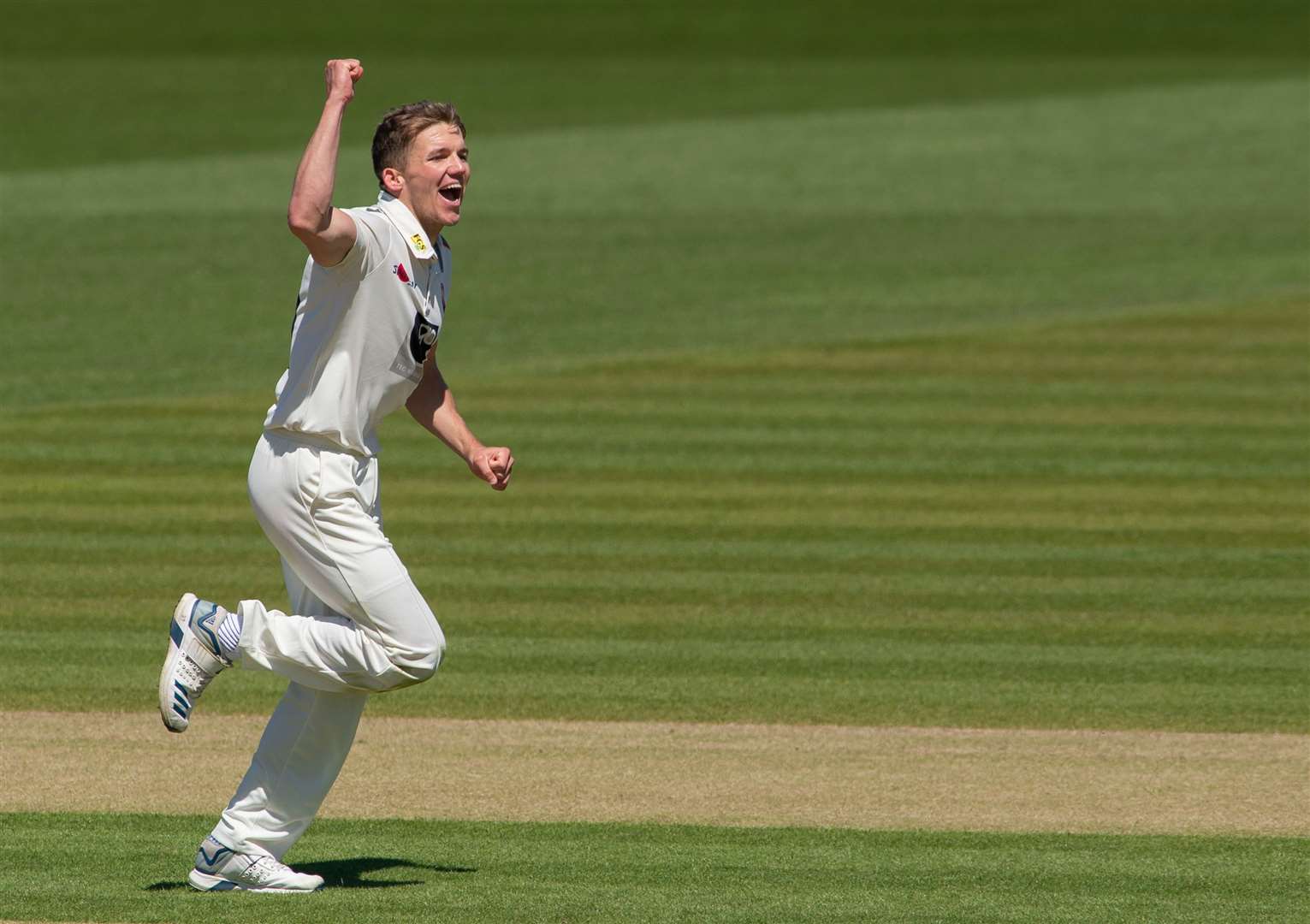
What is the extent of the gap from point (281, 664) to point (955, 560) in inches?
275

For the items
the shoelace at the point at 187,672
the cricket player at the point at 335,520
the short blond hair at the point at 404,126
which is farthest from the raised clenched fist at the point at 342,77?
the shoelace at the point at 187,672

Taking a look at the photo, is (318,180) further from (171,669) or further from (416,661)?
(171,669)

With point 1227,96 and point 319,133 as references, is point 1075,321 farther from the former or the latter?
point 1227,96

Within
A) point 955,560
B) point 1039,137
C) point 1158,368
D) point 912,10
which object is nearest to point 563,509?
point 955,560

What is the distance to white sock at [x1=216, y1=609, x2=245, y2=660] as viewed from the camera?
679cm

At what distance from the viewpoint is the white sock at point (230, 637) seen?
6.79 m

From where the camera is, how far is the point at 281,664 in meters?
6.72

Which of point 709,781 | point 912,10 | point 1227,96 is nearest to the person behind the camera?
point 709,781

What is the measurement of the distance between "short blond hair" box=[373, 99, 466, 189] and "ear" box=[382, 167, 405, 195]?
0.01 metres

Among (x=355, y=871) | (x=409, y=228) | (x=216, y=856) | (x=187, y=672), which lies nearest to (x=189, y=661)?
(x=187, y=672)

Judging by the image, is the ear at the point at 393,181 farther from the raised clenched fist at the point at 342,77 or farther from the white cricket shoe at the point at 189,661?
the white cricket shoe at the point at 189,661

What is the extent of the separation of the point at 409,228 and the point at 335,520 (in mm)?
920

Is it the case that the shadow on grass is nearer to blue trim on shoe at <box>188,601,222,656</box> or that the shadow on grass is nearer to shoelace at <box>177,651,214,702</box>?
shoelace at <box>177,651,214,702</box>

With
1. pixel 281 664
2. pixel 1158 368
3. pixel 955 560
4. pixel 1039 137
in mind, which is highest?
pixel 1039 137
